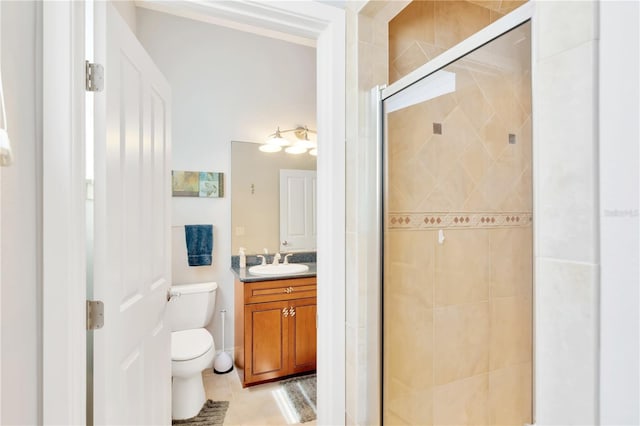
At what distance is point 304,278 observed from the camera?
249 centimetres

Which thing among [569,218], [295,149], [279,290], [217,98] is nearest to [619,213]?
[569,218]

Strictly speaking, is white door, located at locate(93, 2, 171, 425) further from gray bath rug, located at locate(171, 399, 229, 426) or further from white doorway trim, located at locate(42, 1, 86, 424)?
gray bath rug, located at locate(171, 399, 229, 426)

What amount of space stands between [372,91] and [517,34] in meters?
0.54

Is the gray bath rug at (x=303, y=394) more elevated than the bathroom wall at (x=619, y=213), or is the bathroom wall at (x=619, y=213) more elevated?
the bathroom wall at (x=619, y=213)

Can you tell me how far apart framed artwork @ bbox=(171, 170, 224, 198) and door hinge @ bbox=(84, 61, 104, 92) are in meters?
1.75

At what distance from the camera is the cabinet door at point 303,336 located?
2463mm

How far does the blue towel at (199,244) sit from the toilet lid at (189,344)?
0.54 m

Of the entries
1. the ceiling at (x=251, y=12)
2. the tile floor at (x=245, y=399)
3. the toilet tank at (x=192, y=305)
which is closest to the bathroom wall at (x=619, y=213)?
the ceiling at (x=251, y=12)

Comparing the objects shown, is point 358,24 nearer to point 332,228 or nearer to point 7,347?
point 332,228

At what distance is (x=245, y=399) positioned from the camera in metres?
2.23

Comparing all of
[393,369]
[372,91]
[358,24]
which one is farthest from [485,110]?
[393,369]

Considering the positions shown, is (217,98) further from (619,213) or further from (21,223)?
(619,213)

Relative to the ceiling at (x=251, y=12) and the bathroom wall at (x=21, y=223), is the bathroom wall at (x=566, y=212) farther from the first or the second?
the bathroom wall at (x=21, y=223)

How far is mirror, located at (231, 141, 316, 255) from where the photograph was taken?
282 centimetres
